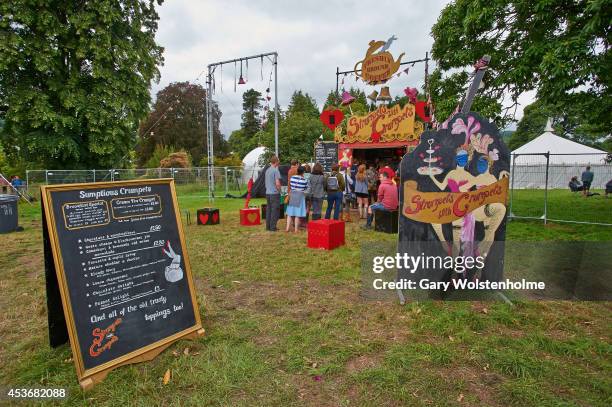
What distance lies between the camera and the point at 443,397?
2611 mm

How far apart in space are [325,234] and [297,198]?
2006 mm

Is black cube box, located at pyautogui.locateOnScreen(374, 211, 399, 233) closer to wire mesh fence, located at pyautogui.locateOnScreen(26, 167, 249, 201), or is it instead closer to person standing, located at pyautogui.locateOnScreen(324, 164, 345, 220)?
person standing, located at pyautogui.locateOnScreen(324, 164, 345, 220)

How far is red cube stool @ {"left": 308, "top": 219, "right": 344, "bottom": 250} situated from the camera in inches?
275

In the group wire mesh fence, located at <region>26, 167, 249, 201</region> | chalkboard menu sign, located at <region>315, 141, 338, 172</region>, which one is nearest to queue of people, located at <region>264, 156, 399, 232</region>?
chalkboard menu sign, located at <region>315, 141, 338, 172</region>

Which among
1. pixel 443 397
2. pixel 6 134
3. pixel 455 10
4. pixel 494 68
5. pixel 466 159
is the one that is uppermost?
pixel 455 10

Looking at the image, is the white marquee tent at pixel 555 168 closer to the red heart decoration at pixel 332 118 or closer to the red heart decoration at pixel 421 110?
the red heart decoration at pixel 421 110

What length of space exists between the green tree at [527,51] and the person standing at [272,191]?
5.99 m

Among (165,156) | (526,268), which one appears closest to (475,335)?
(526,268)

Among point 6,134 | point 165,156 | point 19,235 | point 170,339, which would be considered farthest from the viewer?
point 165,156

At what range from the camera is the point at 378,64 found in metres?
14.0

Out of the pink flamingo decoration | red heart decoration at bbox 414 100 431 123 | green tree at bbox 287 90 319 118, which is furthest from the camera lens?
green tree at bbox 287 90 319 118

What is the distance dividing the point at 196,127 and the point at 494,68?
40746 millimetres

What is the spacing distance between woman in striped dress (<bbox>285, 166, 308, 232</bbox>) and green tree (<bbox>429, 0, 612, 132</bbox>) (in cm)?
552

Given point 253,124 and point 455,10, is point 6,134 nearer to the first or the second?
point 455,10
